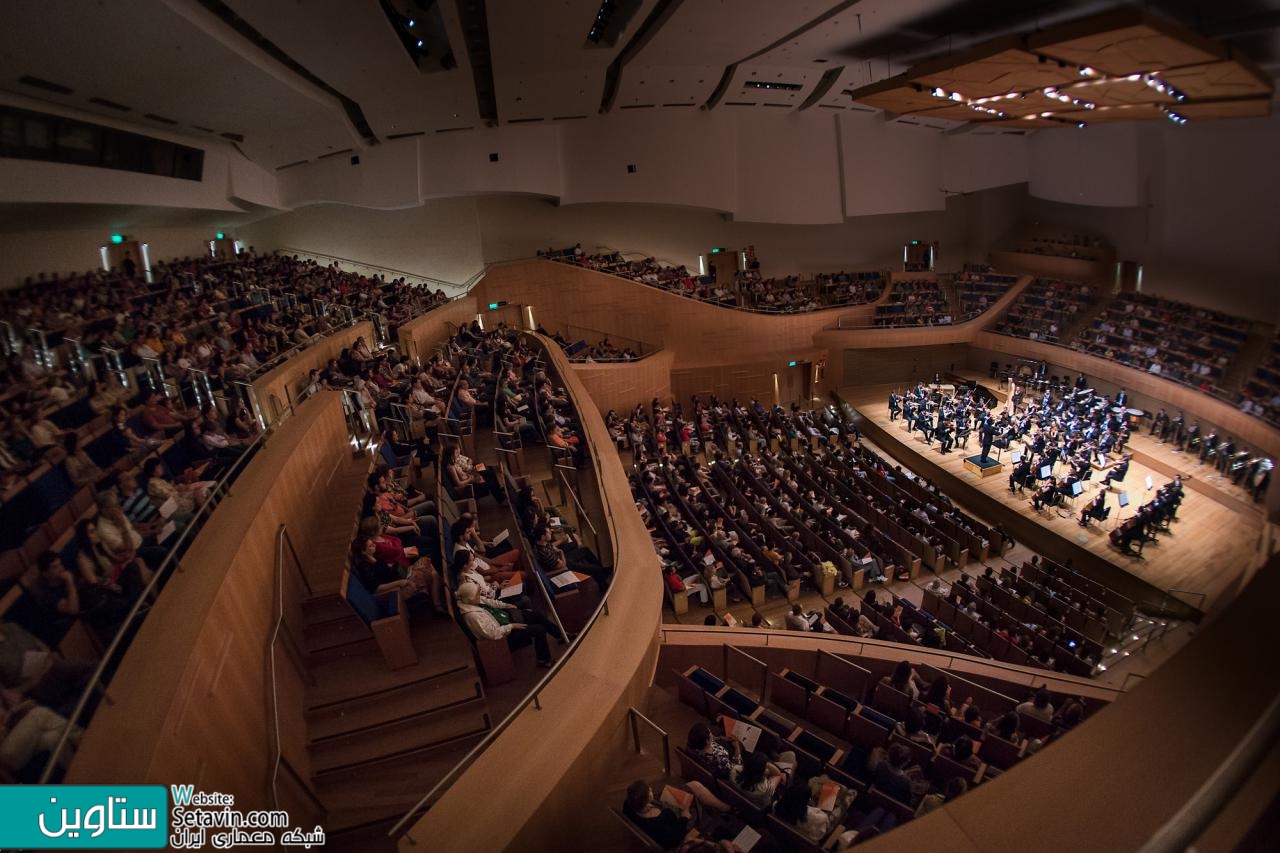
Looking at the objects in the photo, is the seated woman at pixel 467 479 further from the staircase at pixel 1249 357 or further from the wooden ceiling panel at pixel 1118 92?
the staircase at pixel 1249 357

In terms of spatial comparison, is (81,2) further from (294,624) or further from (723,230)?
(723,230)

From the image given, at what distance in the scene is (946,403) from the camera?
1059cm

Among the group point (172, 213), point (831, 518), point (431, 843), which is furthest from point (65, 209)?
point (831, 518)

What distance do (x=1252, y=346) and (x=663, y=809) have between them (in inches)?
473

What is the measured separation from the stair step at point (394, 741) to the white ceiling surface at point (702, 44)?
7841 millimetres

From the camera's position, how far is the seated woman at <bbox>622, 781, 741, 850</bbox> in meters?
1.92

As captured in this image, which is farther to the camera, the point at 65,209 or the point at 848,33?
the point at 848,33

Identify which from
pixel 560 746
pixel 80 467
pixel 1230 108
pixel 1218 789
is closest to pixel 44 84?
pixel 80 467

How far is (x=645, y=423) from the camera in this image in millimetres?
9391

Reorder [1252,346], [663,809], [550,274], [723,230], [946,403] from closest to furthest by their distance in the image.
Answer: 1. [663,809]
2. [1252,346]
3. [946,403]
4. [550,274]
5. [723,230]

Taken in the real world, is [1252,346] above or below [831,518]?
above

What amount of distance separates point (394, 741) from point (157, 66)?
25.5 ft

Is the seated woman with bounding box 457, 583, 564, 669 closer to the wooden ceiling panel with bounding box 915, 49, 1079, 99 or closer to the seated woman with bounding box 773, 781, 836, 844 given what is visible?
the seated woman with bounding box 773, 781, 836, 844

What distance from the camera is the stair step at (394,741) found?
226cm
